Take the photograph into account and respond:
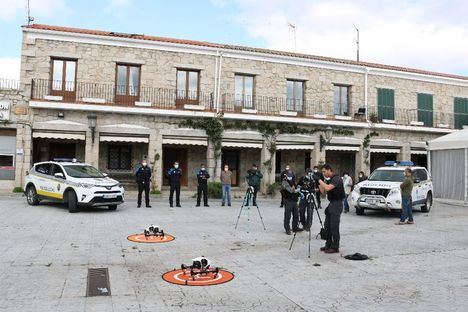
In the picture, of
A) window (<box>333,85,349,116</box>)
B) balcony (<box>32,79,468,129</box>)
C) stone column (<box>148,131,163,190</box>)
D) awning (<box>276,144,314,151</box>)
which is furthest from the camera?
window (<box>333,85,349,116</box>)

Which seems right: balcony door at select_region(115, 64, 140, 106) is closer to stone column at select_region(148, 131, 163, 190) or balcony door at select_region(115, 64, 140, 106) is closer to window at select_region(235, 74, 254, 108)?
stone column at select_region(148, 131, 163, 190)

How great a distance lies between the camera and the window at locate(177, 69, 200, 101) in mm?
21750

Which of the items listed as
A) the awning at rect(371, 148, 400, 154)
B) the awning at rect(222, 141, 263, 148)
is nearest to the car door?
the awning at rect(222, 141, 263, 148)

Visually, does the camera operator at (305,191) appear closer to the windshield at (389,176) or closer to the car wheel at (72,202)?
the windshield at (389,176)

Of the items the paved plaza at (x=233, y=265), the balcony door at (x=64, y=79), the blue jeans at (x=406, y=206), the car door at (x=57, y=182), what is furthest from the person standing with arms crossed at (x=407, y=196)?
the balcony door at (x=64, y=79)

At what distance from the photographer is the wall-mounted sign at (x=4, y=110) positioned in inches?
744

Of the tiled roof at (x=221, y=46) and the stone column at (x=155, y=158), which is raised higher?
the tiled roof at (x=221, y=46)

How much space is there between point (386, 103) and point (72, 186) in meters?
19.4

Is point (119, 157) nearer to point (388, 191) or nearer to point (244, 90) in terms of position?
point (244, 90)

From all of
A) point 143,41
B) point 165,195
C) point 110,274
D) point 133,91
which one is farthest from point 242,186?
point 110,274

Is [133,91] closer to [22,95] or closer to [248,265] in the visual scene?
[22,95]

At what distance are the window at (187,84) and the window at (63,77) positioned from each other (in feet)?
16.9

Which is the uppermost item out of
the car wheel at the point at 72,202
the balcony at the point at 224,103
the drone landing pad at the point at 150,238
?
the balcony at the point at 224,103

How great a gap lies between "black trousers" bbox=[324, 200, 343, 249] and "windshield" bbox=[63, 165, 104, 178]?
9403 mm
